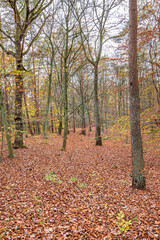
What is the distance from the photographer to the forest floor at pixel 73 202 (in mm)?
3461

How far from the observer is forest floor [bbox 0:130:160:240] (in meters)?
3.46

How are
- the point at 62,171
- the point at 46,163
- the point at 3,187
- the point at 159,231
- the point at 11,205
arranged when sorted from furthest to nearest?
the point at 46,163 → the point at 62,171 → the point at 3,187 → the point at 11,205 → the point at 159,231

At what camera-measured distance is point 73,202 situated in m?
4.76

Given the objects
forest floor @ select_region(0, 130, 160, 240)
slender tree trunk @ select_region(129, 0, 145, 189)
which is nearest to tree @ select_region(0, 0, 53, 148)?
forest floor @ select_region(0, 130, 160, 240)

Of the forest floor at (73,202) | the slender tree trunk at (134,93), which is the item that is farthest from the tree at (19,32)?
the slender tree trunk at (134,93)

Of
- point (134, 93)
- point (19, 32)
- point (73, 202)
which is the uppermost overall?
point (19, 32)

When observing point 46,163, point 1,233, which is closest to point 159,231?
point 1,233

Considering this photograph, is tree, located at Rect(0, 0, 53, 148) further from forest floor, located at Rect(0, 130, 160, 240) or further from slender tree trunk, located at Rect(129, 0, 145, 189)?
slender tree trunk, located at Rect(129, 0, 145, 189)

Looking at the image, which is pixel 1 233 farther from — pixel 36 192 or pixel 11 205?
pixel 36 192

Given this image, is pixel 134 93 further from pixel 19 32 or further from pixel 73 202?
pixel 19 32

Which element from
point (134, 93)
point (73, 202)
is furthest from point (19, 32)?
point (73, 202)

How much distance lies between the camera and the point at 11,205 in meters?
4.18

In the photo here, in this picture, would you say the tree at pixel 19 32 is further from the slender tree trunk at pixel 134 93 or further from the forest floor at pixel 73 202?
the slender tree trunk at pixel 134 93

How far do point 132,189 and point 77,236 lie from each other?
3.18 m
